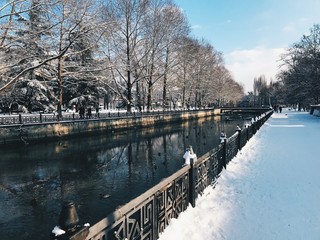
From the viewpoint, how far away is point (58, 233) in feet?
8.01

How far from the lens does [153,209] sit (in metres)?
4.30

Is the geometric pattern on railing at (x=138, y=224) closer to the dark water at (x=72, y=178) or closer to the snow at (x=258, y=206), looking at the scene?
the snow at (x=258, y=206)

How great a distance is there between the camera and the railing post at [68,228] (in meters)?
2.44

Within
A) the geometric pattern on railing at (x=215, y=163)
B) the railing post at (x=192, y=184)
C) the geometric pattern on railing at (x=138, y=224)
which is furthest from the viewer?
the geometric pattern on railing at (x=215, y=163)

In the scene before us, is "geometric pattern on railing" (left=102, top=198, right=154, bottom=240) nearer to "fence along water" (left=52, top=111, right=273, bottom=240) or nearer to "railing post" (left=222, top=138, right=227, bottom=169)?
"fence along water" (left=52, top=111, right=273, bottom=240)

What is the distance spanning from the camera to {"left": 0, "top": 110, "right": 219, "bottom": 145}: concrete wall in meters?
19.4

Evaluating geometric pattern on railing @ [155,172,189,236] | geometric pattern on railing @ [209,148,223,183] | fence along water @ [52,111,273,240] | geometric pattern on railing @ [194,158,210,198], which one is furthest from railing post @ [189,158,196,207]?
geometric pattern on railing @ [209,148,223,183]

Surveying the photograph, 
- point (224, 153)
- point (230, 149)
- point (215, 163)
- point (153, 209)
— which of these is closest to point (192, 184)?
point (153, 209)

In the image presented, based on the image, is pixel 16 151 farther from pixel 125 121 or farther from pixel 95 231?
pixel 95 231

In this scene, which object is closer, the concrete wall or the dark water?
the dark water

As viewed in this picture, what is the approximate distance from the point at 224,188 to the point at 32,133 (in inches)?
702

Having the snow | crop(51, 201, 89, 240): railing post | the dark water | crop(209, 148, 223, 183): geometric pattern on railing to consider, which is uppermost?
crop(51, 201, 89, 240): railing post

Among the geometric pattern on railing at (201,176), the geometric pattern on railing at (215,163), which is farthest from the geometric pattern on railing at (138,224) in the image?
the geometric pattern on railing at (215,163)

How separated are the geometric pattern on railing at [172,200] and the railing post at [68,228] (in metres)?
2.02
